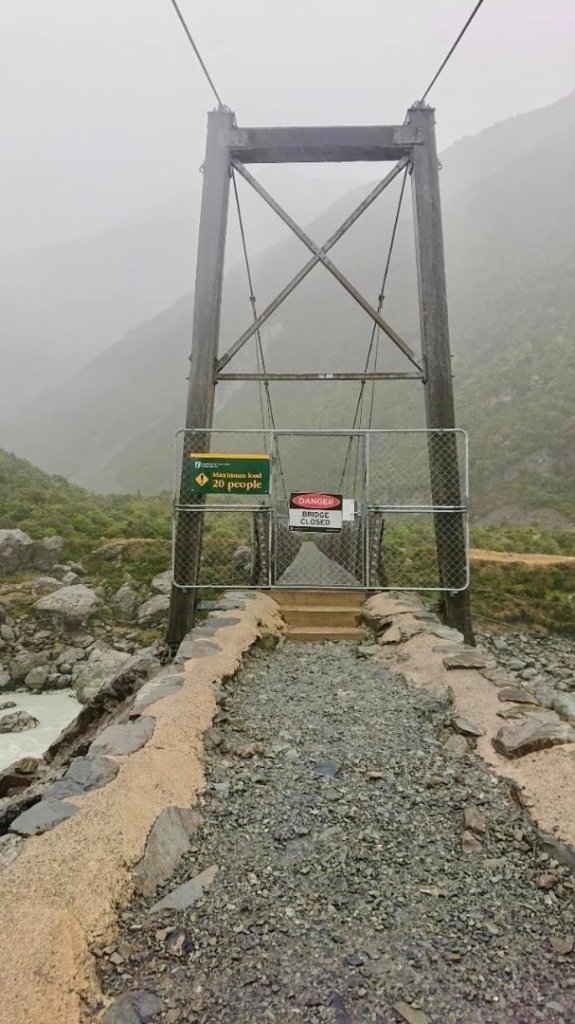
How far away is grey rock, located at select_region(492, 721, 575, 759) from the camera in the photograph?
279cm

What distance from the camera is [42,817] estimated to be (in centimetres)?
233

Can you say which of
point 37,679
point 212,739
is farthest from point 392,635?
point 37,679

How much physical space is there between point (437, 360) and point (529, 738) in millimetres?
4765

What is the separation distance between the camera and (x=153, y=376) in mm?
110812

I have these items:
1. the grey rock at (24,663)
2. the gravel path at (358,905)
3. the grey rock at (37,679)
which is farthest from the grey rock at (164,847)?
the grey rock at (24,663)

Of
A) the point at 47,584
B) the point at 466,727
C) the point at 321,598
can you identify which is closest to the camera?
the point at 466,727

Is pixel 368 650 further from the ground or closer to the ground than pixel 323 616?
closer to the ground

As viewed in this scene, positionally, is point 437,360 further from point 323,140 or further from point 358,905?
point 358,905

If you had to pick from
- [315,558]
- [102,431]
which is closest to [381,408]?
[315,558]

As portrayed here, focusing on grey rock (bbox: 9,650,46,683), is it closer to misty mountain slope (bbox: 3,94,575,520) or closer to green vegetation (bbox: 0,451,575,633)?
green vegetation (bbox: 0,451,575,633)

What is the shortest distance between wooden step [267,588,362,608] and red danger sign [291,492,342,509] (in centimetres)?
118

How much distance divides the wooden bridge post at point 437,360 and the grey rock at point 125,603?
7714 mm

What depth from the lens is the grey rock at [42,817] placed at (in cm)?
226

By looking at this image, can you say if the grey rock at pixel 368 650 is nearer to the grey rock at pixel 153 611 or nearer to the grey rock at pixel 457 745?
Answer: the grey rock at pixel 457 745
